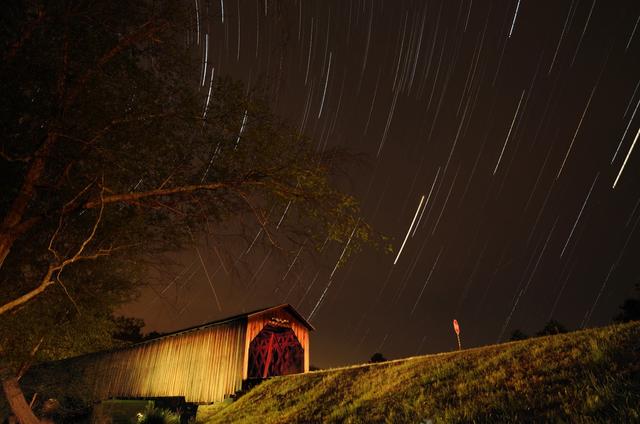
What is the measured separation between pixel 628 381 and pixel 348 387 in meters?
7.91

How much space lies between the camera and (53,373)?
3148cm

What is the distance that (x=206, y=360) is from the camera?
20.7 meters

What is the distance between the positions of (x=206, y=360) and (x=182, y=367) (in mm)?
2167

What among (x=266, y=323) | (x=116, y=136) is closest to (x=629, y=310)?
(x=266, y=323)

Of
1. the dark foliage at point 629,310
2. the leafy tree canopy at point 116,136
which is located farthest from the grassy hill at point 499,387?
the dark foliage at point 629,310

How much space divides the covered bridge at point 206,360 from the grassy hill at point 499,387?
23.3ft

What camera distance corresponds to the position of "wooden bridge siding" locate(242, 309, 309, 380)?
775 inches

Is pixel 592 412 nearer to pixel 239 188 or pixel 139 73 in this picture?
pixel 239 188

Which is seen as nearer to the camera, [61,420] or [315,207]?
[315,207]

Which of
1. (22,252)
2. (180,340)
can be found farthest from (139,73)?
(180,340)

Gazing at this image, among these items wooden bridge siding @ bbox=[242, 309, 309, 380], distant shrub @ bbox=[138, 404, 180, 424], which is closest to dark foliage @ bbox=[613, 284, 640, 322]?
wooden bridge siding @ bbox=[242, 309, 309, 380]

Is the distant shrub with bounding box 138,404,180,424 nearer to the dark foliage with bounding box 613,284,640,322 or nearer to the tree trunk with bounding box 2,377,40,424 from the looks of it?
the tree trunk with bounding box 2,377,40,424

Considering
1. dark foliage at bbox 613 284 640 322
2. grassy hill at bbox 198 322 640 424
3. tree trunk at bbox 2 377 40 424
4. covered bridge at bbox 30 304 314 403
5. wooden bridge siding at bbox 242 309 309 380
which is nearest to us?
grassy hill at bbox 198 322 640 424

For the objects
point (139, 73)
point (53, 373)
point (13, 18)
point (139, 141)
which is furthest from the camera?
point (53, 373)
